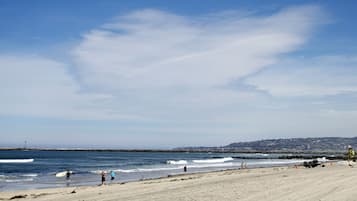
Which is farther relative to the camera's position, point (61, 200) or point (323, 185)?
→ point (323, 185)

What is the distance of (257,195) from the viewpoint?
17.0 m

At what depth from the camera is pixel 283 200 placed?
15.4 metres

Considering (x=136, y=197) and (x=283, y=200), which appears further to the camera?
(x=136, y=197)

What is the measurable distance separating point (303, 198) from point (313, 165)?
29.1m

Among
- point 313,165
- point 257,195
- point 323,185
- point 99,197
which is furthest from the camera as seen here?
point 313,165

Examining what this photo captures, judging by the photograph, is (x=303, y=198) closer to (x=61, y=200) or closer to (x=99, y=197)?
(x=99, y=197)

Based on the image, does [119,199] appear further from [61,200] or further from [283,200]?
[283,200]

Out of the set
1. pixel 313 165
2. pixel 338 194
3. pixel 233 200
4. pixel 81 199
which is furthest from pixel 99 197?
pixel 313 165

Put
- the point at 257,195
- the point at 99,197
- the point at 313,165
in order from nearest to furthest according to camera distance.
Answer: the point at 257,195, the point at 99,197, the point at 313,165

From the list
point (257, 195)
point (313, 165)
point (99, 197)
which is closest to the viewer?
point (257, 195)

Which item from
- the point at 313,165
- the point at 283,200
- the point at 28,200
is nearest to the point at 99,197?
the point at 28,200

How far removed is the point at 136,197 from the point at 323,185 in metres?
8.74

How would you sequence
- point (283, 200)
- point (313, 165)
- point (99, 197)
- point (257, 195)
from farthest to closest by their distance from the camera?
point (313, 165), point (99, 197), point (257, 195), point (283, 200)

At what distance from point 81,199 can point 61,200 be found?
78 centimetres
